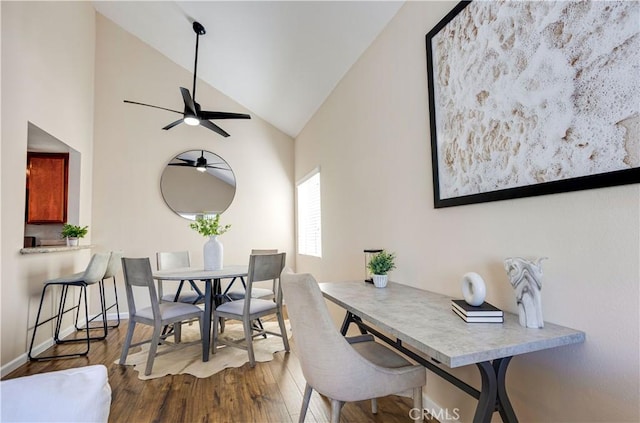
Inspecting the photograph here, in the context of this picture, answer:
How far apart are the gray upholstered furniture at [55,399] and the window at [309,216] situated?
10.5ft

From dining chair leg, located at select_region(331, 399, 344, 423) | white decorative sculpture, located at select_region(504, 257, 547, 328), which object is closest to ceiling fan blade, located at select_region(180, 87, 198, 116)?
dining chair leg, located at select_region(331, 399, 344, 423)

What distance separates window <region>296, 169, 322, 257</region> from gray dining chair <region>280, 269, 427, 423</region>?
250cm

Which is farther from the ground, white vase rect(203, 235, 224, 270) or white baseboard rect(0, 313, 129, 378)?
white vase rect(203, 235, 224, 270)

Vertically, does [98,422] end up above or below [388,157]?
below

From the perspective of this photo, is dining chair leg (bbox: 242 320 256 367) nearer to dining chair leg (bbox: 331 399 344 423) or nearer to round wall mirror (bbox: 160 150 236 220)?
dining chair leg (bbox: 331 399 344 423)

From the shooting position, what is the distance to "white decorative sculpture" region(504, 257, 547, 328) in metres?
1.12

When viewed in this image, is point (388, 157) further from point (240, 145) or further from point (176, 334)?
point (240, 145)

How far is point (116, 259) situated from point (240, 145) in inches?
89.5

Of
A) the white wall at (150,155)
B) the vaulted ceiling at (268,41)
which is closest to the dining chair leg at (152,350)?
the white wall at (150,155)

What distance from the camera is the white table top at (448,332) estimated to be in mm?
924

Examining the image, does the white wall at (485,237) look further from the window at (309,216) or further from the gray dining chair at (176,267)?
the gray dining chair at (176,267)

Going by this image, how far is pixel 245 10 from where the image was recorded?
288cm

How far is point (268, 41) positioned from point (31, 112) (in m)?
2.29

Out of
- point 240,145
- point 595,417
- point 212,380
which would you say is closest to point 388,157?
point 595,417
